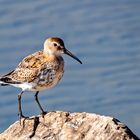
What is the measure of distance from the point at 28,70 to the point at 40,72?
0.18m

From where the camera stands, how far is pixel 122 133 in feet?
36.8

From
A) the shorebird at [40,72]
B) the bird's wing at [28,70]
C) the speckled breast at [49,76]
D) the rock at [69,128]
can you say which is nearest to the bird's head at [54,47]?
the shorebird at [40,72]

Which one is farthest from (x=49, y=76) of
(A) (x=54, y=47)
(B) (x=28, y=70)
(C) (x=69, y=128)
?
(C) (x=69, y=128)

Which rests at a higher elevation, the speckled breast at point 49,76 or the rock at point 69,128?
the speckled breast at point 49,76

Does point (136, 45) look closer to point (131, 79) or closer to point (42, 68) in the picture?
point (131, 79)

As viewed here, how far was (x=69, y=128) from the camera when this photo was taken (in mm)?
11594

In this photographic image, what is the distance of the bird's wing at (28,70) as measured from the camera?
13977 millimetres

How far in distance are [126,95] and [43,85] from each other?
16.5 feet

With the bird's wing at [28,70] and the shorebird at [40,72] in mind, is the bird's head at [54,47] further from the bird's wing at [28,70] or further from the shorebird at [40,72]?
the bird's wing at [28,70]

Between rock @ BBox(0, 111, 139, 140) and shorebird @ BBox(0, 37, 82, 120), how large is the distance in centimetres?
143

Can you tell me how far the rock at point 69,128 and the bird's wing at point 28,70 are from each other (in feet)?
5.20

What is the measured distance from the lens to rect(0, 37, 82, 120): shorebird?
45.4ft

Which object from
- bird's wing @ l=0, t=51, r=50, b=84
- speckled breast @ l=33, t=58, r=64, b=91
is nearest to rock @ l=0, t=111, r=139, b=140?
speckled breast @ l=33, t=58, r=64, b=91

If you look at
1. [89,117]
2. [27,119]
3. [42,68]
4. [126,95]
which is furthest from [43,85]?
[126,95]
